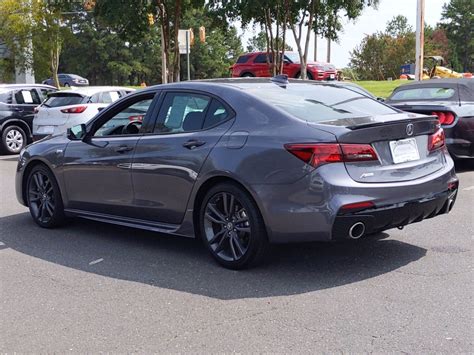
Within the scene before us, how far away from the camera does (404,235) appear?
6.05 metres

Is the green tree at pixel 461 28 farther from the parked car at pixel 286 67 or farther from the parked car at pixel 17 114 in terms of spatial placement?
the parked car at pixel 17 114

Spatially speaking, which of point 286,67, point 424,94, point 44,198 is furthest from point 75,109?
point 286,67

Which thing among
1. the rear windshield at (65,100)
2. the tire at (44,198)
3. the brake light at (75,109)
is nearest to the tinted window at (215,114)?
the tire at (44,198)

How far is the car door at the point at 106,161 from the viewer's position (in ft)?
19.4

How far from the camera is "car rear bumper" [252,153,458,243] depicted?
14.9ft

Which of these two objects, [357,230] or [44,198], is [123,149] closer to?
[44,198]

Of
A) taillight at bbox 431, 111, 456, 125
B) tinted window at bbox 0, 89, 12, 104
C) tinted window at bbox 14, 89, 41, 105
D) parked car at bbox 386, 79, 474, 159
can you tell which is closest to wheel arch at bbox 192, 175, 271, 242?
parked car at bbox 386, 79, 474, 159

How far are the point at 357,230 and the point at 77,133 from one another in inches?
132

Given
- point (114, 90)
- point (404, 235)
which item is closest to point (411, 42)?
point (114, 90)

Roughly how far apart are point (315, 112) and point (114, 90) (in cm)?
987

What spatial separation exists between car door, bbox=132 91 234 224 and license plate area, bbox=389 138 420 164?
1.34 meters

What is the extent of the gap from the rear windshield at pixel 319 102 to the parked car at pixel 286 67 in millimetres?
20300

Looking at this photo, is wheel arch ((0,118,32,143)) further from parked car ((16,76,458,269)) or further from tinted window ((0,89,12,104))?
parked car ((16,76,458,269))

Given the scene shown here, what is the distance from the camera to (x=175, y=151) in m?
5.41
